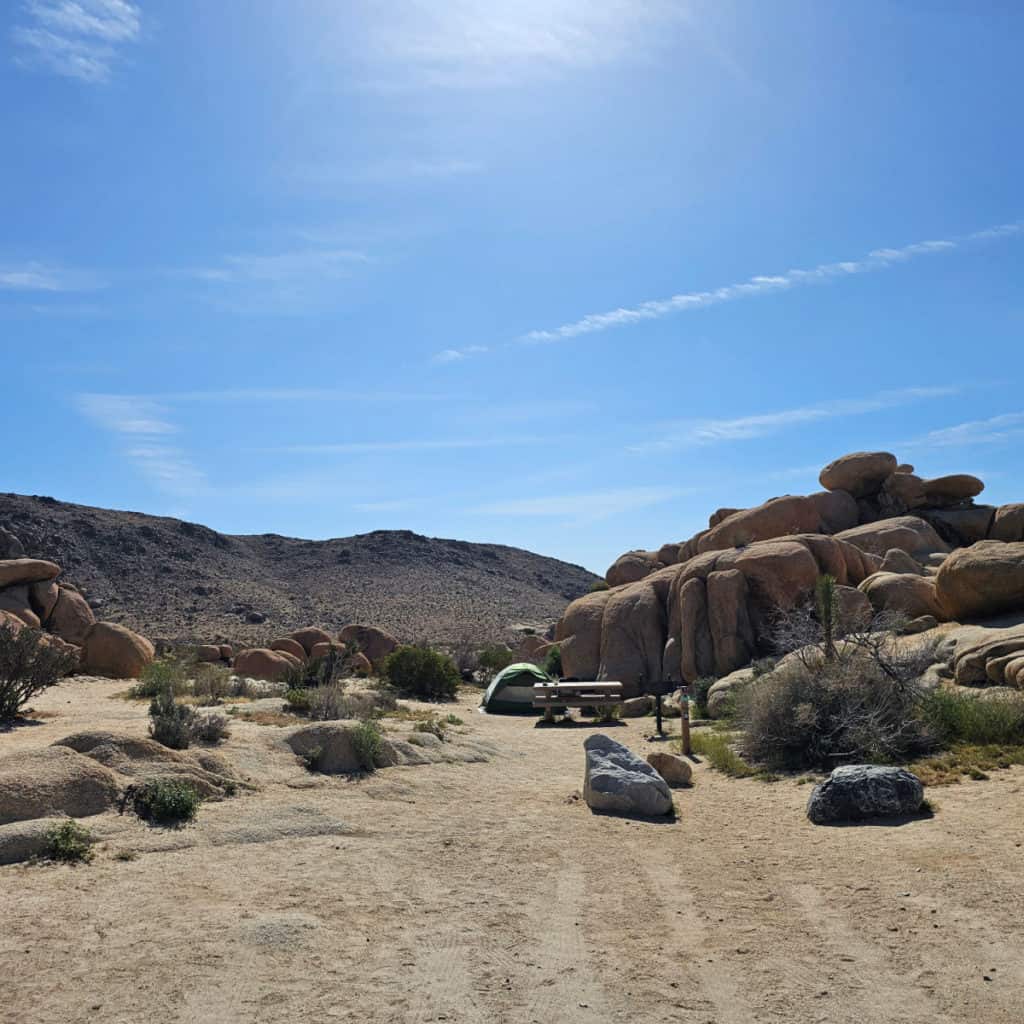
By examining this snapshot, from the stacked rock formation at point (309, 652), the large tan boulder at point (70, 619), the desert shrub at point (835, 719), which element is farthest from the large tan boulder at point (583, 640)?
the large tan boulder at point (70, 619)

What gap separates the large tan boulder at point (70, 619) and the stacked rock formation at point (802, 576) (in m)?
16.2

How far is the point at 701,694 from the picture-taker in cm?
2388

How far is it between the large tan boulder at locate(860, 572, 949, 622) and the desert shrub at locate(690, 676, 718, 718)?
15.6 feet

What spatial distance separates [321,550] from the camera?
89.5m

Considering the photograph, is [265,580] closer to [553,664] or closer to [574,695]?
[553,664]

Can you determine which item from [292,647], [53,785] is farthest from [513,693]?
[53,785]

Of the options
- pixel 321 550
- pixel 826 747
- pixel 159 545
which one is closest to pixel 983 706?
pixel 826 747

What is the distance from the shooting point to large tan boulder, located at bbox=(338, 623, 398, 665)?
38688 millimetres

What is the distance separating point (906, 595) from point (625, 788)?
48.4 feet

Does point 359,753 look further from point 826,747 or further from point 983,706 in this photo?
point 983,706

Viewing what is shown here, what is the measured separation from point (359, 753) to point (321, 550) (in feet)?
254

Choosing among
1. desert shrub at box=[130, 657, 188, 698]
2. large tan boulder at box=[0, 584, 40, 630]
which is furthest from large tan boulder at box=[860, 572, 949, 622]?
large tan boulder at box=[0, 584, 40, 630]

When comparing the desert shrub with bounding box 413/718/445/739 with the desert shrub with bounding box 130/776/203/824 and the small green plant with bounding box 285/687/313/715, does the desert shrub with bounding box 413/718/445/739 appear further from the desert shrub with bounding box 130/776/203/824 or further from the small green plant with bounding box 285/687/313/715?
the desert shrub with bounding box 130/776/203/824

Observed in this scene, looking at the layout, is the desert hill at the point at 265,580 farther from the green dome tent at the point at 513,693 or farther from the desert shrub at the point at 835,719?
the desert shrub at the point at 835,719
